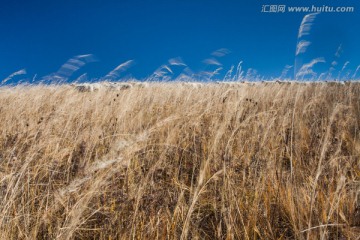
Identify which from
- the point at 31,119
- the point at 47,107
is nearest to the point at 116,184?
the point at 31,119

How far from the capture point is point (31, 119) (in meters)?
3.23

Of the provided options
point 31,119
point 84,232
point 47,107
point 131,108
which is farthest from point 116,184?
point 47,107

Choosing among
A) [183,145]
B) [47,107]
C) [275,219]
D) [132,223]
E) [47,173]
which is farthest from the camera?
[47,107]

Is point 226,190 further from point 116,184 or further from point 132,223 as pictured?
point 116,184

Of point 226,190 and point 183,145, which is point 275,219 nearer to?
point 226,190

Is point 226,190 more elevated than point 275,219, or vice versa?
point 226,190

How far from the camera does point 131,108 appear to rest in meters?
3.37

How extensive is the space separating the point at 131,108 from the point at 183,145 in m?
1.20

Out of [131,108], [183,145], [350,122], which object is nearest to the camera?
[183,145]

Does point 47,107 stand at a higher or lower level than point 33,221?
higher

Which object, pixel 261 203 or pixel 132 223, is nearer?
pixel 132 223

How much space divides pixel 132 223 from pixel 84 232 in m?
0.35

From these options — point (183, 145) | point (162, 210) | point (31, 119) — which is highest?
point (31, 119)

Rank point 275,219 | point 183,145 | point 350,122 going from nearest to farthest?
point 275,219
point 183,145
point 350,122
